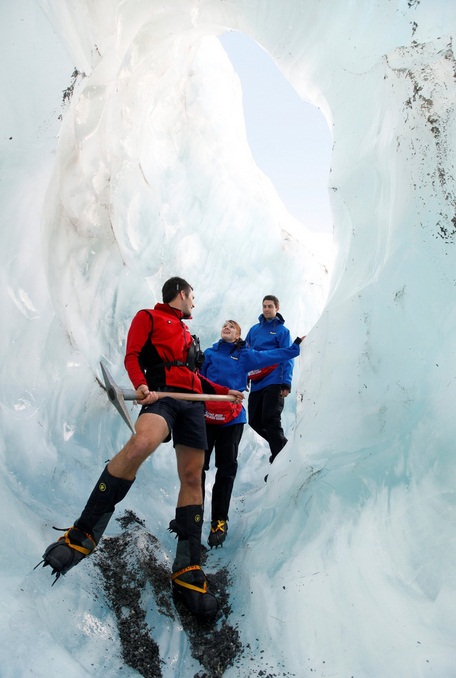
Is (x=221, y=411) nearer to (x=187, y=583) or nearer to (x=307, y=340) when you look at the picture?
(x=307, y=340)

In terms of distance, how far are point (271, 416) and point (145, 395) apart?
1553 mm

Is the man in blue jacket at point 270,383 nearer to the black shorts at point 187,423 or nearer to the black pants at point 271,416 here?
the black pants at point 271,416

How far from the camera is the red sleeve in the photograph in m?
2.82

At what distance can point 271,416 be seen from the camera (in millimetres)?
4141

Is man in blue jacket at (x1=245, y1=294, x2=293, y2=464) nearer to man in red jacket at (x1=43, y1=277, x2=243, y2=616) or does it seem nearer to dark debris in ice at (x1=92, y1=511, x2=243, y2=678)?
man in red jacket at (x1=43, y1=277, x2=243, y2=616)

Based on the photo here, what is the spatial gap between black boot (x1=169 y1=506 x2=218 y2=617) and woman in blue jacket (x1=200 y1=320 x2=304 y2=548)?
0.70 meters

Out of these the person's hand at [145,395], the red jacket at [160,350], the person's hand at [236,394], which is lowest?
the person's hand at [236,394]

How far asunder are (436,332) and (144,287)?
9.56 feet

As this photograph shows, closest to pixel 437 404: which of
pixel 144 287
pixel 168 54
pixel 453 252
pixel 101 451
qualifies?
pixel 453 252

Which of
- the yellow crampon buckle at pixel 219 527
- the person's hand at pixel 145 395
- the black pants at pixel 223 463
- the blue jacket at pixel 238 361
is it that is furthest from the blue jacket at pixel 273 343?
the person's hand at pixel 145 395

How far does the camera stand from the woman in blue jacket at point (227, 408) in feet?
11.5

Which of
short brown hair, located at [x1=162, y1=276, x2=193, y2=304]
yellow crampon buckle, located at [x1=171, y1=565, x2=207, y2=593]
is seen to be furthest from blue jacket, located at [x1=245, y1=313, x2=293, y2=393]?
yellow crampon buckle, located at [x1=171, y1=565, x2=207, y2=593]

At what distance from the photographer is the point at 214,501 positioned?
3.51 m

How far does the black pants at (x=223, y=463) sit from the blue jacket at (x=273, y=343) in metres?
0.60
